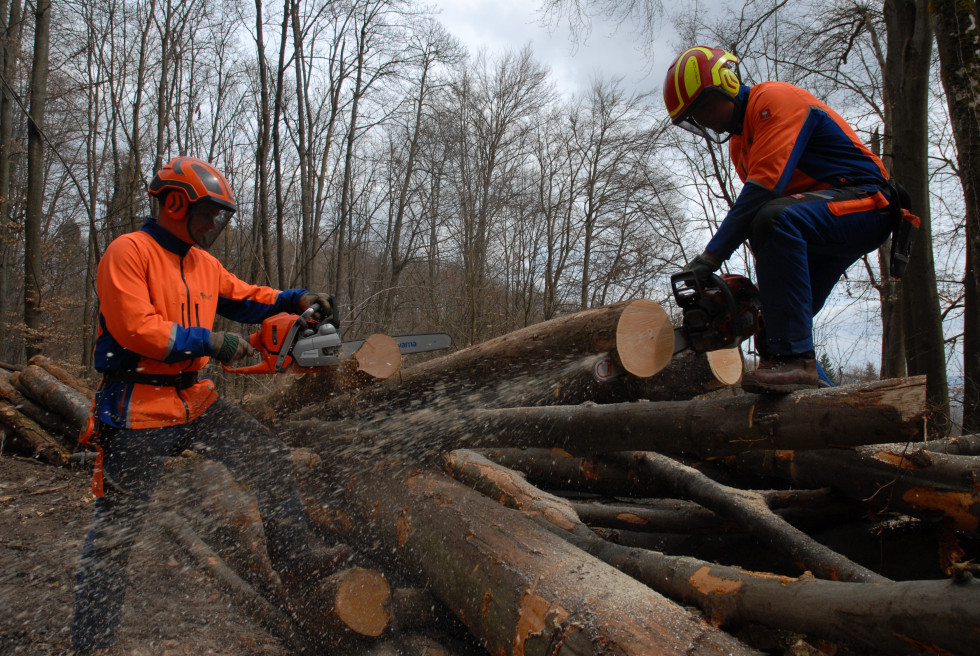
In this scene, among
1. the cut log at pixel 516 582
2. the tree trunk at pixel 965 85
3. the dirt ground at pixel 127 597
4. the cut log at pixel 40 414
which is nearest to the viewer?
the cut log at pixel 516 582

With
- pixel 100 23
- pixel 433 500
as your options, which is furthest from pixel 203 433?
pixel 100 23

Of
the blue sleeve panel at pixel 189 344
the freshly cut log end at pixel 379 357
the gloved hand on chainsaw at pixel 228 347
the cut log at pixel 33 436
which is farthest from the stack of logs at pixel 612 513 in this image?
the cut log at pixel 33 436

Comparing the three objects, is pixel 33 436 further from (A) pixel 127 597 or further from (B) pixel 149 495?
(B) pixel 149 495

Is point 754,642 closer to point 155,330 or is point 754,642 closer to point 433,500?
point 433,500

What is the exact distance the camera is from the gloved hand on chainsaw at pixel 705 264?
248 centimetres

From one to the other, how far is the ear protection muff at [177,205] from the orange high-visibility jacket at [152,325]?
0.29 feet

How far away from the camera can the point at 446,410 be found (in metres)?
3.74

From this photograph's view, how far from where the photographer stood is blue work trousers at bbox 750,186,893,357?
7.34 ft

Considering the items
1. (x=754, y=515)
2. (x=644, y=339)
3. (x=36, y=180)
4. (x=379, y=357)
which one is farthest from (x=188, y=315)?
(x=36, y=180)

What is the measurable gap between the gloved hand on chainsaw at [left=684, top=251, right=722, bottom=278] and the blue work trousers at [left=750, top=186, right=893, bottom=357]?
165 mm

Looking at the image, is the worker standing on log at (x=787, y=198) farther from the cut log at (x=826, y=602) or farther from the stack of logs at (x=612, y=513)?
the cut log at (x=826, y=602)

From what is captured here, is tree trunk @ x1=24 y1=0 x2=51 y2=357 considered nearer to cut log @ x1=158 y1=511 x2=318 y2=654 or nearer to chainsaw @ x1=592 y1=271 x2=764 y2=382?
cut log @ x1=158 y1=511 x2=318 y2=654

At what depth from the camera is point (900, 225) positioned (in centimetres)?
249

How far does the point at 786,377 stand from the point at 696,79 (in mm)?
1483
